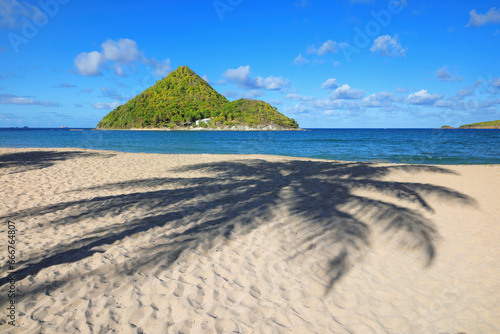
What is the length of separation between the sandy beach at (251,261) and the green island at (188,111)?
138189 mm

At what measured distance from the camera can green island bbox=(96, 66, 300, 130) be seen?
478ft

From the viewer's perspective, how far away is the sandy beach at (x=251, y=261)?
3.66m

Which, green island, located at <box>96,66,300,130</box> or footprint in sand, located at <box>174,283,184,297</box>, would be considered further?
green island, located at <box>96,66,300,130</box>

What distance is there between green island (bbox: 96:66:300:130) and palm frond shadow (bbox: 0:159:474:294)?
446 ft

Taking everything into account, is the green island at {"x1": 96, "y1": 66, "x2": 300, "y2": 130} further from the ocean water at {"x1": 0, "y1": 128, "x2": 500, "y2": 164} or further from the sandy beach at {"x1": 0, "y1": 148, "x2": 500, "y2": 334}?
the sandy beach at {"x1": 0, "y1": 148, "x2": 500, "y2": 334}

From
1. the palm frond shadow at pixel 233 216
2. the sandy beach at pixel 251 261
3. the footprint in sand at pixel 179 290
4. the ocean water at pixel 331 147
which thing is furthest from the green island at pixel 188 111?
the footprint in sand at pixel 179 290

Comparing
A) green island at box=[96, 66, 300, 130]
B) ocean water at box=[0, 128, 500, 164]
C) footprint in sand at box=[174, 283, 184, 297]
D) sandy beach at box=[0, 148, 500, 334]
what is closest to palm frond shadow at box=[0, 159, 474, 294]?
sandy beach at box=[0, 148, 500, 334]

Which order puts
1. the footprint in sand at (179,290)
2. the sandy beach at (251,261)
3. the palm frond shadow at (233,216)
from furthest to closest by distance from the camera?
the palm frond shadow at (233,216), the footprint in sand at (179,290), the sandy beach at (251,261)

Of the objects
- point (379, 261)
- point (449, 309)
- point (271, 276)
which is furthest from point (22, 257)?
point (449, 309)

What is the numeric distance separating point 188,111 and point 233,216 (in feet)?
495

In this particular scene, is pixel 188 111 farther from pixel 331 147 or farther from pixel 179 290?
pixel 179 290

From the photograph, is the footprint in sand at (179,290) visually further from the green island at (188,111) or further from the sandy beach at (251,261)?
the green island at (188,111)

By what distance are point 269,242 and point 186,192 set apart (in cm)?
486

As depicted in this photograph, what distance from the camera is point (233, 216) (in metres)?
7.07
